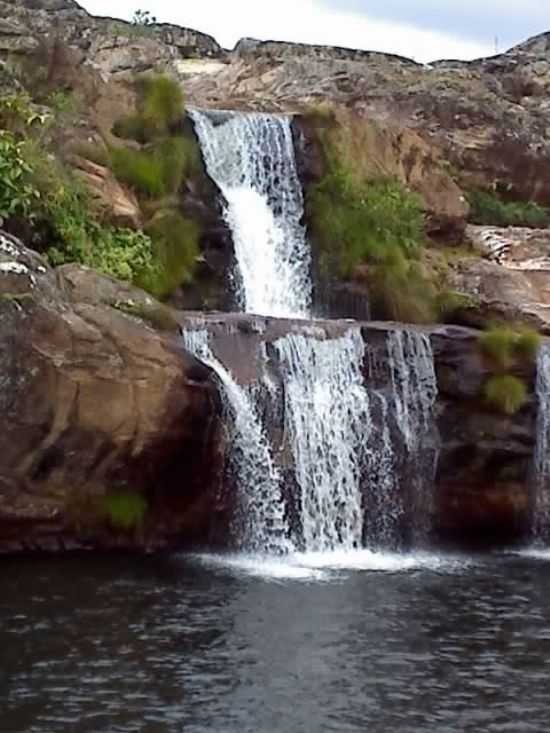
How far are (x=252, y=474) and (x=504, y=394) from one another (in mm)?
4529

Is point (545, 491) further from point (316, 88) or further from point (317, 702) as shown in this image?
point (316, 88)

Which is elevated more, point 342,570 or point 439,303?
point 439,303

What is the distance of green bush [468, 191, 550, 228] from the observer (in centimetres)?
3323

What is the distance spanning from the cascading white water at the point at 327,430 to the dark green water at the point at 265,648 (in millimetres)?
1684

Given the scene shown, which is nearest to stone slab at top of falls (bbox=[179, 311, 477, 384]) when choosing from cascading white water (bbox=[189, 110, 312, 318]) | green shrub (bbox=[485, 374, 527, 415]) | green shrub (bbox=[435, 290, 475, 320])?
green shrub (bbox=[485, 374, 527, 415])

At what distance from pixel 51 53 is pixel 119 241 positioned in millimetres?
4616

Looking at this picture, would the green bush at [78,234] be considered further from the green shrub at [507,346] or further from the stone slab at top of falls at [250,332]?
the green shrub at [507,346]

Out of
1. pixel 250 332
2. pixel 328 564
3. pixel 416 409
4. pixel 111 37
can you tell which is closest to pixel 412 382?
pixel 416 409

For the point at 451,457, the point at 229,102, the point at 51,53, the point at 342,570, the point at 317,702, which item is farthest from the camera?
the point at 229,102

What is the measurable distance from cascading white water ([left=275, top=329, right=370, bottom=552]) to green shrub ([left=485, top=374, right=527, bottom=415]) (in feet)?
6.67

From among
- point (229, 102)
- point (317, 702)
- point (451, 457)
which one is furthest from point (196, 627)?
point (229, 102)

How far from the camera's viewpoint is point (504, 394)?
22375mm

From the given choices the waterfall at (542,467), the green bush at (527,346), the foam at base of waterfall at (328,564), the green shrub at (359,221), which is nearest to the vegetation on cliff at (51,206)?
Answer: the green shrub at (359,221)

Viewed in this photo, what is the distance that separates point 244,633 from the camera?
14.8 meters
